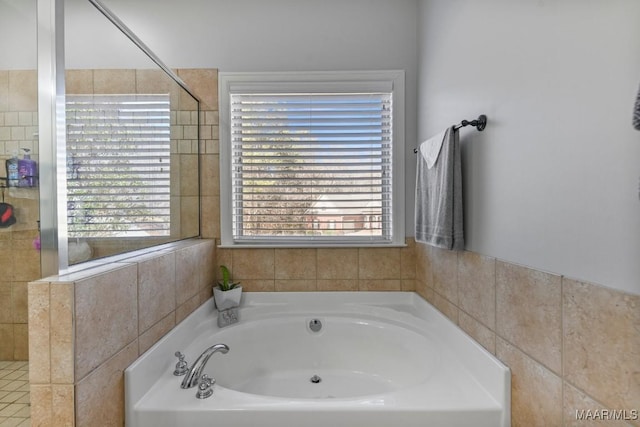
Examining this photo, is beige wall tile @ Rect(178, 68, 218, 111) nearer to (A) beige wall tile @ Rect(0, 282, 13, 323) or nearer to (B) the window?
(B) the window

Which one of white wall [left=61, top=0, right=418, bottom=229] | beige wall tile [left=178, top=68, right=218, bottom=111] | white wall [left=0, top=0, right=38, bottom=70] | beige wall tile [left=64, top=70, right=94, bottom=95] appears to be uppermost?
white wall [left=61, top=0, right=418, bottom=229]

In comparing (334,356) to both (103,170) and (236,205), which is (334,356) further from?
(103,170)

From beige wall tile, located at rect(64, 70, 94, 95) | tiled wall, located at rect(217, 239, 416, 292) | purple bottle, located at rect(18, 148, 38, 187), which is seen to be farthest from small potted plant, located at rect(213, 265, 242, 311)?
beige wall tile, located at rect(64, 70, 94, 95)

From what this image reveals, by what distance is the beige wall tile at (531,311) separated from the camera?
84 cm

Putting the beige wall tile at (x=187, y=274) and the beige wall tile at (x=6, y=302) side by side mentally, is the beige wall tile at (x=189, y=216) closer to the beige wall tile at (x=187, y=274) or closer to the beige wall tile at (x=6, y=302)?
the beige wall tile at (x=187, y=274)

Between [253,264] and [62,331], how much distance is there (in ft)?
4.04

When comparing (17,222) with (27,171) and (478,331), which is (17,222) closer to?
(27,171)

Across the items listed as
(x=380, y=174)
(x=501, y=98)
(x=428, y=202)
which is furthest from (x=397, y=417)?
(x=380, y=174)

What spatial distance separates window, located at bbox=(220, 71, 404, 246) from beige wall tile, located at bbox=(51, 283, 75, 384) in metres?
1.21

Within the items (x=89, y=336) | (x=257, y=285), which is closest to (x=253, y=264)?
(x=257, y=285)

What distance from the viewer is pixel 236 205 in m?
2.05

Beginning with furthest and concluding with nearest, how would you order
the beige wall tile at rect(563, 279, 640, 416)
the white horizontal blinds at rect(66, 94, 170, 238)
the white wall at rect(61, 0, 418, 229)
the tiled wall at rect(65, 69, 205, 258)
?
1. the white wall at rect(61, 0, 418, 229)
2. the tiled wall at rect(65, 69, 205, 258)
3. the white horizontal blinds at rect(66, 94, 170, 238)
4. the beige wall tile at rect(563, 279, 640, 416)

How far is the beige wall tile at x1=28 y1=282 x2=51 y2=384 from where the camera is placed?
2.69 feet

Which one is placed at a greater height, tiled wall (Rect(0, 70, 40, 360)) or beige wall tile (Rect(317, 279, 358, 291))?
tiled wall (Rect(0, 70, 40, 360))
